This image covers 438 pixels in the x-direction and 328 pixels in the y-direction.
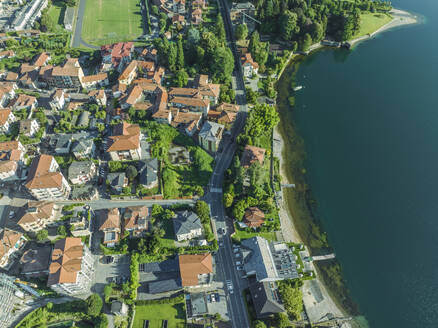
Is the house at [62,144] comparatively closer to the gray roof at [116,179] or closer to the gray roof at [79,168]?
the gray roof at [79,168]

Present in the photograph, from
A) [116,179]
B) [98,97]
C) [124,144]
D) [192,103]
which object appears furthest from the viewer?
[192,103]

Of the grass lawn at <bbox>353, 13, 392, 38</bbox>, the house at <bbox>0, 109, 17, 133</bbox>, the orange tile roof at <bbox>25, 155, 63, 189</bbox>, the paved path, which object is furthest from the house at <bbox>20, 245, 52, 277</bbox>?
the grass lawn at <bbox>353, 13, 392, 38</bbox>

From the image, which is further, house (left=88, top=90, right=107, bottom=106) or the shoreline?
house (left=88, top=90, right=107, bottom=106)

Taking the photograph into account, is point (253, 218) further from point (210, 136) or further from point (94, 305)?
point (94, 305)

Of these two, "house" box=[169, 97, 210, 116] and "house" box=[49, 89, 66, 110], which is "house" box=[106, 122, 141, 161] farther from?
"house" box=[49, 89, 66, 110]

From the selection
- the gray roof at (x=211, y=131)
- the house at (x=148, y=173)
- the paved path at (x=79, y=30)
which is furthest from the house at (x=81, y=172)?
the paved path at (x=79, y=30)

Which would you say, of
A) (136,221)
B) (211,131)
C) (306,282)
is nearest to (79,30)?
(211,131)
